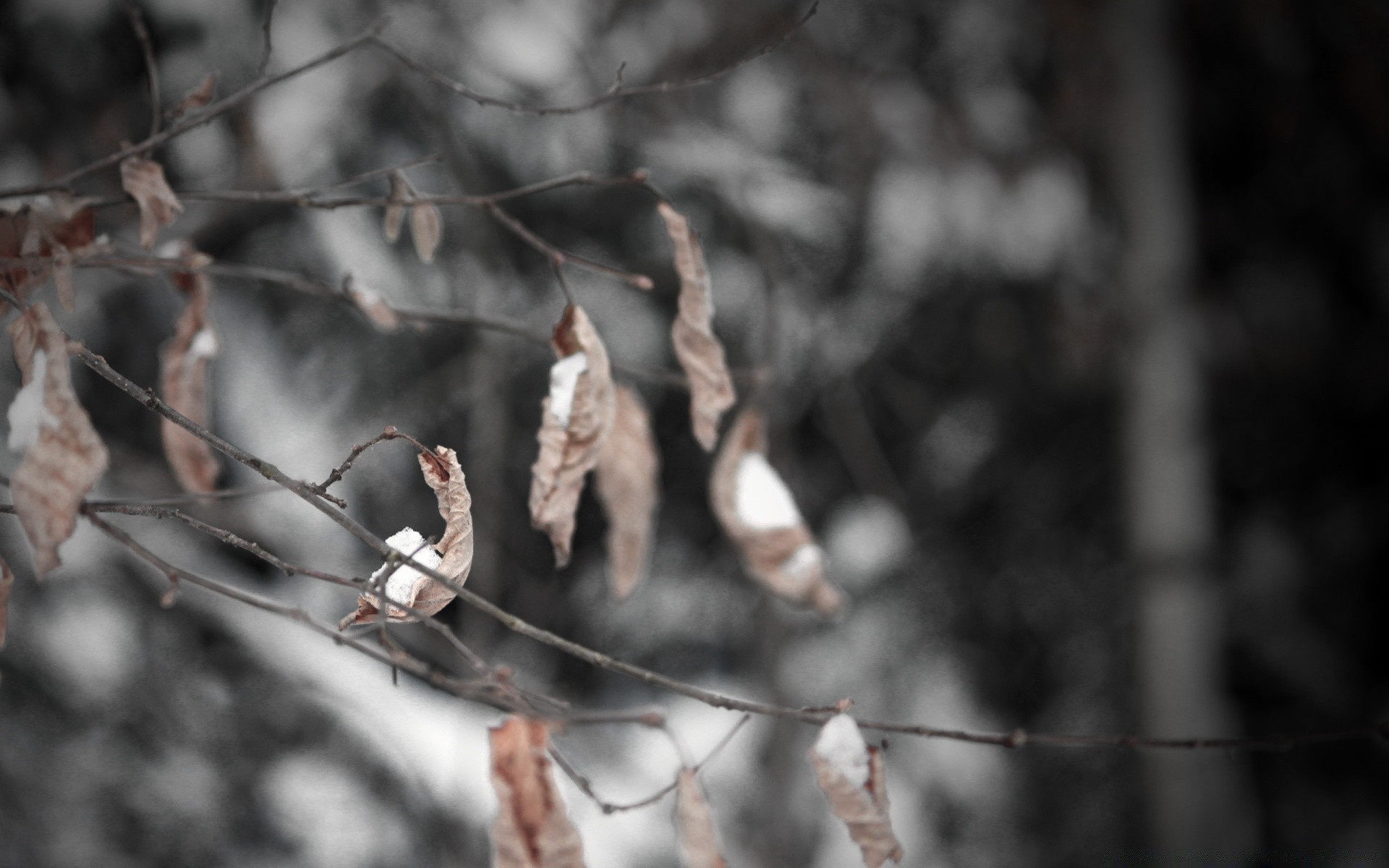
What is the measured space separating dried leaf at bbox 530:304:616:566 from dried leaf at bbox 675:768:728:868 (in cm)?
16

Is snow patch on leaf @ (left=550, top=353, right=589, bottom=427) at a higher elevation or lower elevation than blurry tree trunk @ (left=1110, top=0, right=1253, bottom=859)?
lower

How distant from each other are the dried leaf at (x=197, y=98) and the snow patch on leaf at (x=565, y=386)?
0.90 ft

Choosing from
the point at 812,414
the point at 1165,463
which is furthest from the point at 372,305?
the point at 1165,463

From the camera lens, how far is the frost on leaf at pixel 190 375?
0.64 meters

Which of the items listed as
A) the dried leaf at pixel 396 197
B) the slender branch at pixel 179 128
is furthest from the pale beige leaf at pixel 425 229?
the slender branch at pixel 179 128

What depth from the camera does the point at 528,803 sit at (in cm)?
44

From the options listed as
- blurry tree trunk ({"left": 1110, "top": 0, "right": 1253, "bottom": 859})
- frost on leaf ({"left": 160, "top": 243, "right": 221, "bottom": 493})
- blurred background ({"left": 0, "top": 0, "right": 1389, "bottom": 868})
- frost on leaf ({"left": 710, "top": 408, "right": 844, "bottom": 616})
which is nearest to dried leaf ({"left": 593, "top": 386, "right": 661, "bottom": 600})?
frost on leaf ({"left": 710, "top": 408, "right": 844, "bottom": 616})

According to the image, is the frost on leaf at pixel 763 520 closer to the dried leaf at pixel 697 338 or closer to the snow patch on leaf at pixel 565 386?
the dried leaf at pixel 697 338

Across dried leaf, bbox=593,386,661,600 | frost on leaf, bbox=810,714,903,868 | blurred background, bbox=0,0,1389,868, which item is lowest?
frost on leaf, bbox=810,714,903,868

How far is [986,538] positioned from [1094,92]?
0.94 meters

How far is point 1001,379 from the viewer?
1.91 metres

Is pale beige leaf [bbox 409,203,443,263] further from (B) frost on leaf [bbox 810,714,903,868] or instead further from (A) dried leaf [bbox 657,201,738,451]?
(B) frost on leaf [bbox 810,714,903,868]

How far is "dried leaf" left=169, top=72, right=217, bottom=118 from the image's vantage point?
55cm

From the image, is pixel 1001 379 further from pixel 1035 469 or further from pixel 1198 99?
pixel 1198 99
